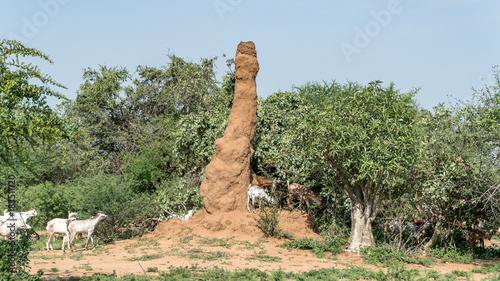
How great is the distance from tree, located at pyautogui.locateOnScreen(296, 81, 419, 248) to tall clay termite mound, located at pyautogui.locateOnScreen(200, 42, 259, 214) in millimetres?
3064

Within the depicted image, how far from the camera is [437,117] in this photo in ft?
47.8

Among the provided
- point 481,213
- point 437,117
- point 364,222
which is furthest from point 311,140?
point 481,213

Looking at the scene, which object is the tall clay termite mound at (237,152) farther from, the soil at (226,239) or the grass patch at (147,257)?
the grass patch at (147,257)

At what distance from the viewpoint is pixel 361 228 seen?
14.5 meters

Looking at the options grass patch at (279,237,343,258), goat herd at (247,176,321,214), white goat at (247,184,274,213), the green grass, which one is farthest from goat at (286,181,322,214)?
the green grass

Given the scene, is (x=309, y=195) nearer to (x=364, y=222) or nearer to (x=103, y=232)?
(x=364, y=222)

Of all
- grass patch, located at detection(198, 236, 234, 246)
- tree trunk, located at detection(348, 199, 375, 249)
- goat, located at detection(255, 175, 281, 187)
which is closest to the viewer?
tree trunk, located at detection(348, 199, 375, 249)

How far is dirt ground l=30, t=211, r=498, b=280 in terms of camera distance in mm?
11922

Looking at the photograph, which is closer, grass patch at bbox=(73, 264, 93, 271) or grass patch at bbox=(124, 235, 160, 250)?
grass patch at bbox=(73, 264, 93, 271)

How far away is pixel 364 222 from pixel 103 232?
Answer: 28.7 ft

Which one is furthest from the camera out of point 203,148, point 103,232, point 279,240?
point 203,148

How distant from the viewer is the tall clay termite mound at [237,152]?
16.6 metres

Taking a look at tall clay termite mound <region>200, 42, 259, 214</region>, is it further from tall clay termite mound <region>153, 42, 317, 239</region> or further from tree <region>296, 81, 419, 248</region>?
tree <region>296, 81, 419, 248</region>

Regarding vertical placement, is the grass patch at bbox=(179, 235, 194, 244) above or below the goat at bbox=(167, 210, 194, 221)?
below
